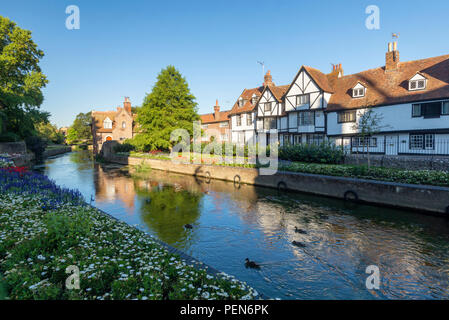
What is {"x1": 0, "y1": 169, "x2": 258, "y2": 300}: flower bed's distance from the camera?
479 centimetres

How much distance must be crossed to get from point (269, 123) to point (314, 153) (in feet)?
61.4

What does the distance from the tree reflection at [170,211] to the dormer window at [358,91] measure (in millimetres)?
23921

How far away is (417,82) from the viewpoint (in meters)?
27.3

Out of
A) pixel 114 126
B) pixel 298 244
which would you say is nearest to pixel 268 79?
pixel 298 244

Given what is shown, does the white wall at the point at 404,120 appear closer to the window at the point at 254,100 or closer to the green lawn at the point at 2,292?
the window at the point at 254,100

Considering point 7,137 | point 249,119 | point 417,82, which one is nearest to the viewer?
point 417,82

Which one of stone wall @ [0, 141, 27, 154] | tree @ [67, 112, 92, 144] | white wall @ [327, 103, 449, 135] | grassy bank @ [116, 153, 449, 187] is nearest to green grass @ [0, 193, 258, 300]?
grassy bank @ [116, 153, 449, 187]

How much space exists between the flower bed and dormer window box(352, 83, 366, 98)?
31645mm

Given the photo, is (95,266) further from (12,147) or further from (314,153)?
(12,147)

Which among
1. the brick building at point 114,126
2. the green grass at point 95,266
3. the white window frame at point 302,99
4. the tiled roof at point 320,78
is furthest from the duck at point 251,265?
the brick building at point 114,126

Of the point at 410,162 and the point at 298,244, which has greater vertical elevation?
the point at 410,162

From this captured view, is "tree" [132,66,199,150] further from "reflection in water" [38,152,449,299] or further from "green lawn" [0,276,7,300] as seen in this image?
"green lawn" [0,276,7,300]

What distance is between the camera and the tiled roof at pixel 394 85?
1039 inches

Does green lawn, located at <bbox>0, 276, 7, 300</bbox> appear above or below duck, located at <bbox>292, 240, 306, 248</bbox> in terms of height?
above
